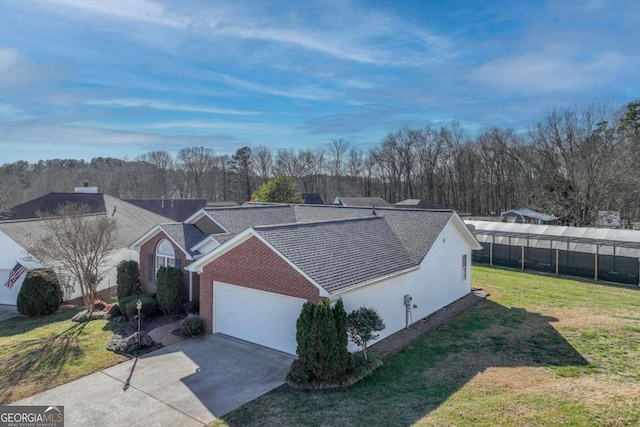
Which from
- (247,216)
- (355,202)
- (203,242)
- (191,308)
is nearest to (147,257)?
(203,242)

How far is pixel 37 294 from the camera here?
58.3ft

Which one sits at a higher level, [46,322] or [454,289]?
[454,289]

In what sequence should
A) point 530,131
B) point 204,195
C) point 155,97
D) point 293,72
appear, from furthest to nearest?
point 204,195
point 530,131
point 155,97
point 293,72

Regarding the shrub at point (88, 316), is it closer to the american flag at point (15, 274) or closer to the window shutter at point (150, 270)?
the window shutter at point (150, 270)

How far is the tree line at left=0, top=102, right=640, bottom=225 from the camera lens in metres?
35.6

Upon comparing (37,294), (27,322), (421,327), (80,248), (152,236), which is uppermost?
(152,236)

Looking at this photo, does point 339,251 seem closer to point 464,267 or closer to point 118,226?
point 464,267

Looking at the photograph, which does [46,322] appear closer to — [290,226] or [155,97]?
[290,226]

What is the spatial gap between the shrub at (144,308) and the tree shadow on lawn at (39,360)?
5.97ft

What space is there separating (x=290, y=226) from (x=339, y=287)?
12.1 ft

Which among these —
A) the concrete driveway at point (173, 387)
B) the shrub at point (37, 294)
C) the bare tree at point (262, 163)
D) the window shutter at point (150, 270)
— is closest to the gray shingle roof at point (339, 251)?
the concrete driveway at point (173, 387)

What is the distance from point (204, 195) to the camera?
76.8m

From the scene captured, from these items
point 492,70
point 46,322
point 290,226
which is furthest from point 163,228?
point 492,70

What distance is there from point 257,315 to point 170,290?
5.40 metres
